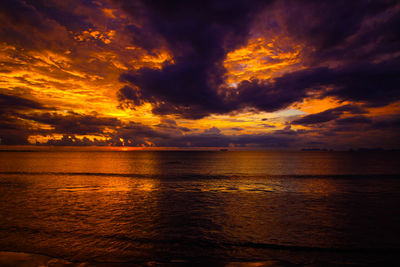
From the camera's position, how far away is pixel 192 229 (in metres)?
13.7

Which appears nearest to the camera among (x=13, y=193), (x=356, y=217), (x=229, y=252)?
(x=229, y=252)

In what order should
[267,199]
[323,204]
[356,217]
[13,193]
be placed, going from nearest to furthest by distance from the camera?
[356,217] → [323,204] → [267,199] → [13,193]

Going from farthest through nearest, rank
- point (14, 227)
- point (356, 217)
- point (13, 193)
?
1. point (13, 193)
2. point (356, 217)
3. point (14, 227)

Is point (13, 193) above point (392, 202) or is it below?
below

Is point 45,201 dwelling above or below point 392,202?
below

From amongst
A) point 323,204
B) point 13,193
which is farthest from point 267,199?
point 13,193

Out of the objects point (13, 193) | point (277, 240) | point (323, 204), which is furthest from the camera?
point (13, 193)

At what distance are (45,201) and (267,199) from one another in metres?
23.0

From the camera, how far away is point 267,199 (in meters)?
23.1

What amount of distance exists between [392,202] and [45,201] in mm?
35163

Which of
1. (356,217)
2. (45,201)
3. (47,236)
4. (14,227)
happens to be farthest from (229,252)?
(45,201)

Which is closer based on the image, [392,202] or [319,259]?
[319,259]

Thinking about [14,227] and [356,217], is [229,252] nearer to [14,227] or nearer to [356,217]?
[356,217]

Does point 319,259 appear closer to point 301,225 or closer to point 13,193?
point 301,225
